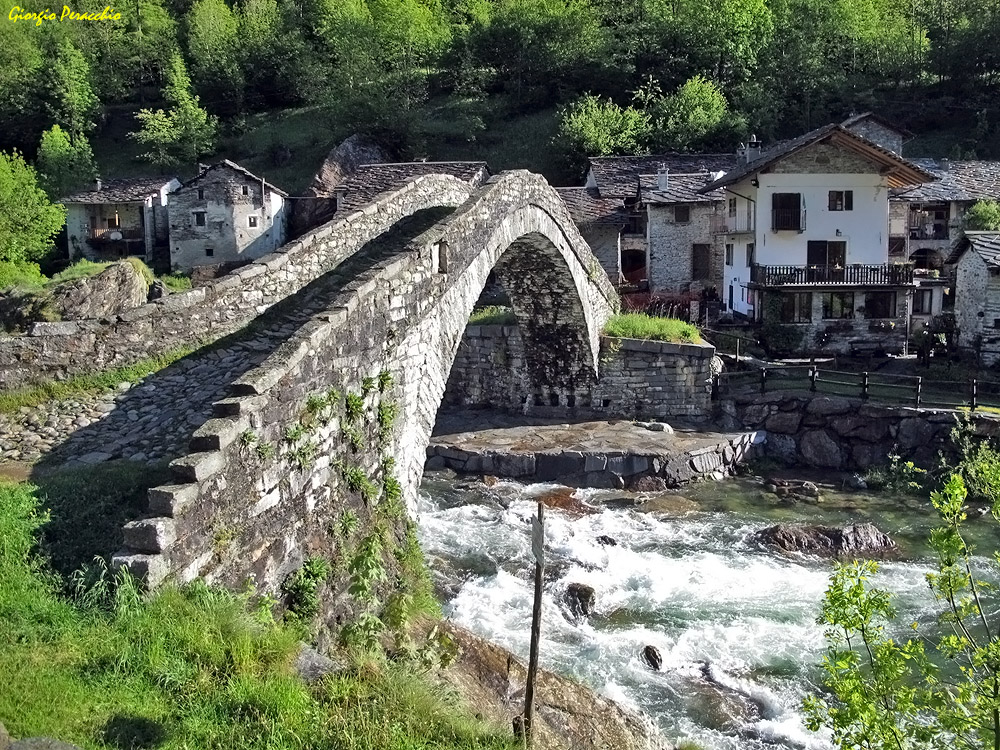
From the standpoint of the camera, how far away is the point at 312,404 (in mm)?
7543

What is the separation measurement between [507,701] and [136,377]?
6.00m

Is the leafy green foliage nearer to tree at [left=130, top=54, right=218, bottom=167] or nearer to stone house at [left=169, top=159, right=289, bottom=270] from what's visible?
stone house at [left=169, top=159, right=289, bottom=270]

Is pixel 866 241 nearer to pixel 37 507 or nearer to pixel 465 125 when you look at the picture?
pixel 37 507

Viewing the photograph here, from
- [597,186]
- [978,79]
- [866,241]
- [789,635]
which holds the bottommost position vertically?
[789,635]

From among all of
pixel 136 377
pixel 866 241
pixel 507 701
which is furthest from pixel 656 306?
pixel 507 701

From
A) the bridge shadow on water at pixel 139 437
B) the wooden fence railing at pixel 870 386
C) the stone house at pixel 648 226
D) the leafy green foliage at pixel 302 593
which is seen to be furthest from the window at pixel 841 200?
the leafy green foliage at pixel 302 593

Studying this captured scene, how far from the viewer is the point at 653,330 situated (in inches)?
942

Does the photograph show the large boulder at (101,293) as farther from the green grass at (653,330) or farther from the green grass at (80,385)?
the green grass at (80,385)

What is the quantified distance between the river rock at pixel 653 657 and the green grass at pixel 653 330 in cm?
1261

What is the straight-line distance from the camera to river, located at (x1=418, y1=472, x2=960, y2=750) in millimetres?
10633

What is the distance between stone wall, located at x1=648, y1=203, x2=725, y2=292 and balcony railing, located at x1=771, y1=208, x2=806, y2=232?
16.2 ft

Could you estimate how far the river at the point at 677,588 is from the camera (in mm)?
10633

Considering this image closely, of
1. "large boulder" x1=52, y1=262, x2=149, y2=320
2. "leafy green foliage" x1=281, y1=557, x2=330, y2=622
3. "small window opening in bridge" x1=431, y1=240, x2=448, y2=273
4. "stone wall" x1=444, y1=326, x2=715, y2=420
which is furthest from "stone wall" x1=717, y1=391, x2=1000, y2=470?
"large boulder" x1=52, y1=262, x2=149, y2=320

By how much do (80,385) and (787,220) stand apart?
23.6m
